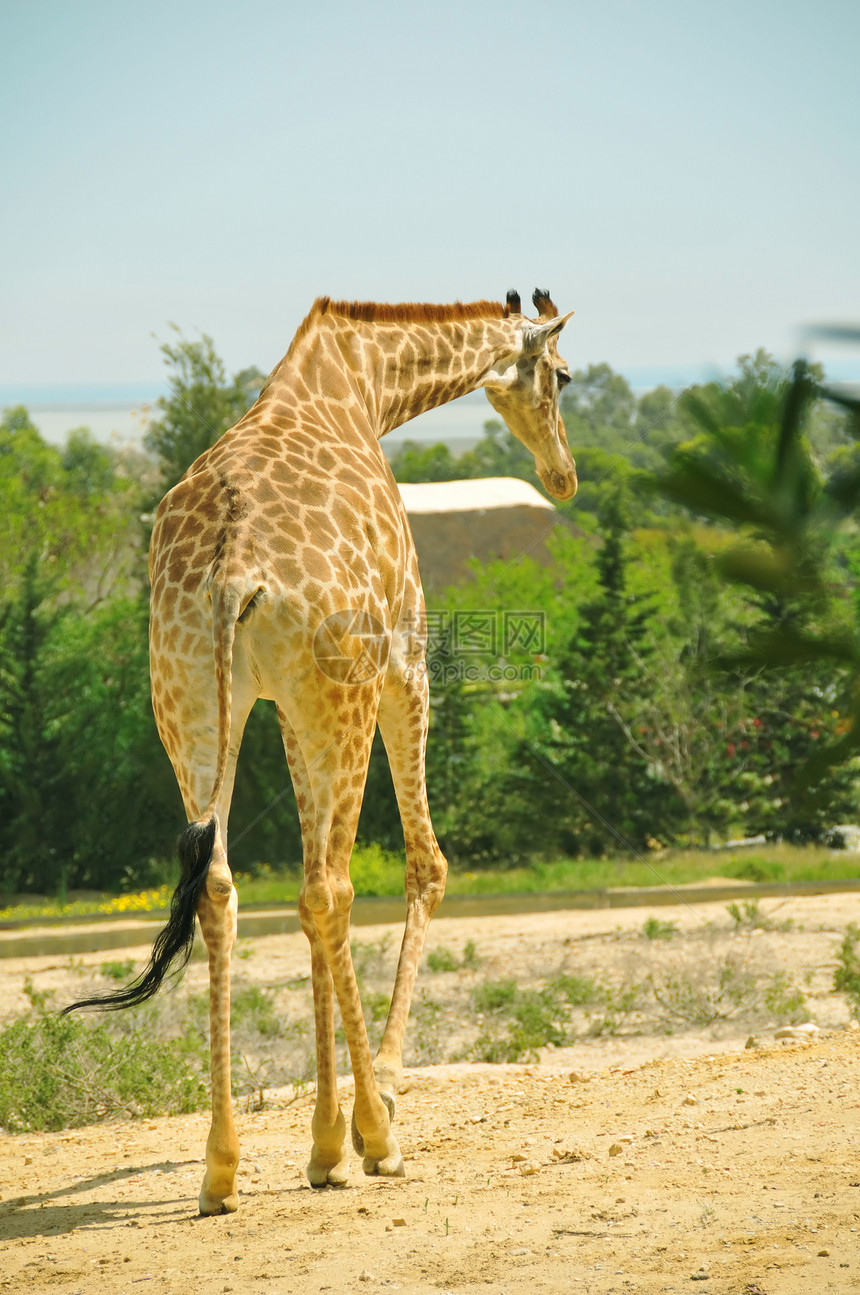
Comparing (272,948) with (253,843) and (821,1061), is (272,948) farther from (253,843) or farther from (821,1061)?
(821,1061)

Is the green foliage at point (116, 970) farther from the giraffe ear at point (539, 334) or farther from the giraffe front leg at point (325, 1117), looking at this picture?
the giraffe ear at point (539, 334)

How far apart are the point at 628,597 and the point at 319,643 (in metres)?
14.3

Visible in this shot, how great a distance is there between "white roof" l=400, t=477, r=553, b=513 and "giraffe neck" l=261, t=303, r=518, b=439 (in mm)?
18184

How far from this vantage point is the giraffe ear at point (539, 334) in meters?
6.82

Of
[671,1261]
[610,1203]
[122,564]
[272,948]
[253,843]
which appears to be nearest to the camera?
[671,1261]

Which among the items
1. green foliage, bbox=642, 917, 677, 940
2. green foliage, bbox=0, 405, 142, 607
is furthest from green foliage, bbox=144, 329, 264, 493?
green foliage, bbox=642, 917, 677, 940

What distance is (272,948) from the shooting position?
1200 centimetres

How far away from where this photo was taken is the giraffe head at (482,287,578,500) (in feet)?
22.5

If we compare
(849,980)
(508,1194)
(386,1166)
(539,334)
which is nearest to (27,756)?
(849,980)

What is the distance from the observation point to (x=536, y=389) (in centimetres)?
695

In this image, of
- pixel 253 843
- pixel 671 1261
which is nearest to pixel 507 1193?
pixel 671 1261

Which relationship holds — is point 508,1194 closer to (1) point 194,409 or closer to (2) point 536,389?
(2) point 536,389

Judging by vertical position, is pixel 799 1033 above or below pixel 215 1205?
below

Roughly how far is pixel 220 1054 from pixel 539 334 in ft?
14.4
